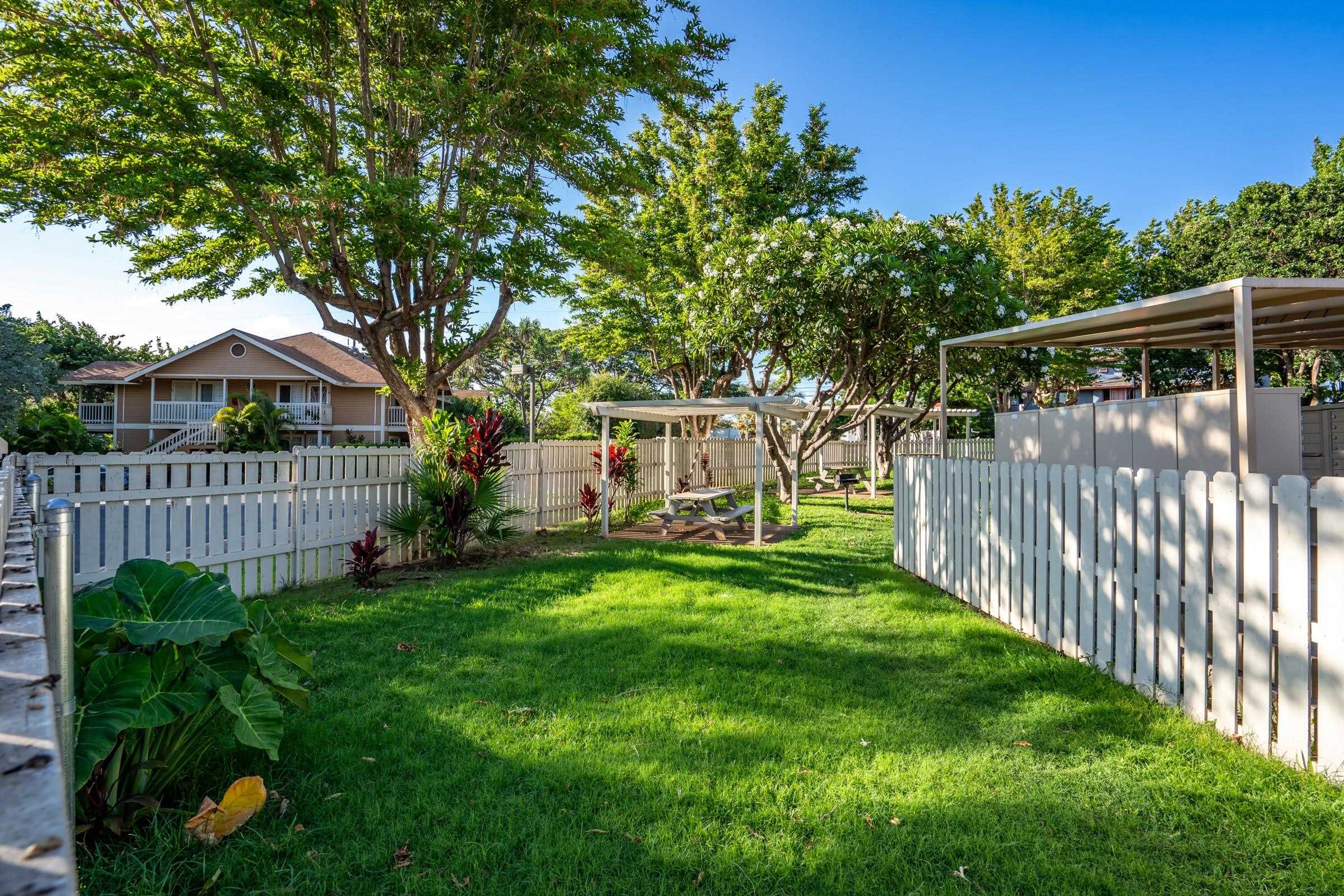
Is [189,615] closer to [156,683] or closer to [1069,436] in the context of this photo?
[156,683]

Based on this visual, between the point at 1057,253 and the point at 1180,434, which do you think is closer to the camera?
the point at 1180,434

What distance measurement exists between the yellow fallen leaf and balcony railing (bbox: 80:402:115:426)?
3327cm

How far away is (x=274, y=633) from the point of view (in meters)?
3.20

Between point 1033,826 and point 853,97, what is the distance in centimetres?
1665

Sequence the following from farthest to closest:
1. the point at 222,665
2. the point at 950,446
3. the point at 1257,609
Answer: the point at 950,446
the point at 1257,609
the point at 222,665

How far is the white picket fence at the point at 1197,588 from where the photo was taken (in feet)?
9.66

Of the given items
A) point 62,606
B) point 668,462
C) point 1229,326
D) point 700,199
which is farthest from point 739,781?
point 700,199

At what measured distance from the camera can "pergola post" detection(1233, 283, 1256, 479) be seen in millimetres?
4445

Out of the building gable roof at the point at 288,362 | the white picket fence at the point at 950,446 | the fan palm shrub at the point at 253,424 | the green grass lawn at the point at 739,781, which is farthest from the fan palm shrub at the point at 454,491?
the building gable roof at the point at 288,362

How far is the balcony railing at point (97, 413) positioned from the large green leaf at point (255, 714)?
33.0 metres

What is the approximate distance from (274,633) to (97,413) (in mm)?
33504

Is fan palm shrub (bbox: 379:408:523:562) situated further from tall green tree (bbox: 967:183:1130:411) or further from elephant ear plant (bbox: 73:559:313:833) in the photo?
tall green tree (bbox: 967:183:1130:411)

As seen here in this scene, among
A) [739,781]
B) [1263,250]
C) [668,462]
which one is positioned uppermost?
[1263,250]

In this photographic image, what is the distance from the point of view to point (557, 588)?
22.3 feet
